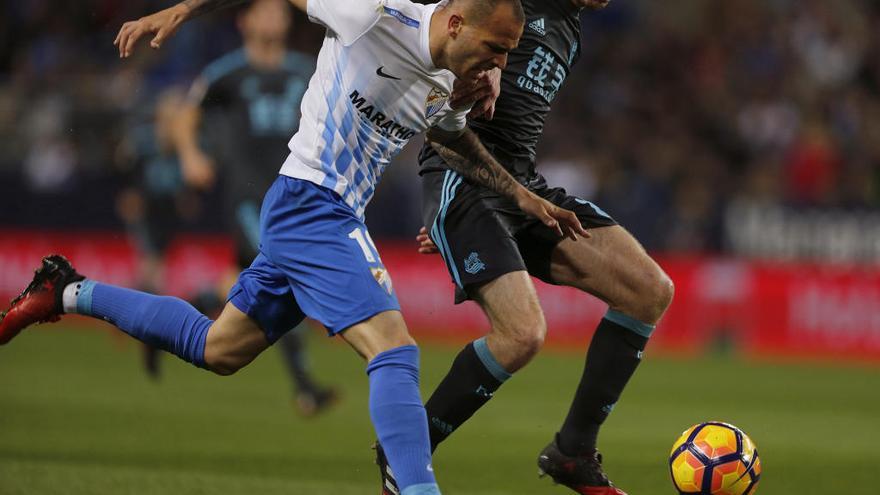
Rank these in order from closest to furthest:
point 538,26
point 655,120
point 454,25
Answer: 1. point 454,25
2. point 538,26
3. point 655,120

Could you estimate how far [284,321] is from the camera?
521cm

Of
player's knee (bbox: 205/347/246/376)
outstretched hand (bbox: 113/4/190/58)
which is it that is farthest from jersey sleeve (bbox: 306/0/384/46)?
player's knee (bbox: 205/347/246/376)

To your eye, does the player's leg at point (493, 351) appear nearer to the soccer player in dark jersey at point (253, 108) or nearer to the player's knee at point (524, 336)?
the player's knee at point (524, 336)

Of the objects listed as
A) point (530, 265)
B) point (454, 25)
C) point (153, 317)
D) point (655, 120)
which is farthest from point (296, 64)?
point (655, 120)

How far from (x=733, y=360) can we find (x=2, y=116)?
997cm

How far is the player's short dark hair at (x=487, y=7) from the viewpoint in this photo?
15.0ft

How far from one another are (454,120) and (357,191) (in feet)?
2.07

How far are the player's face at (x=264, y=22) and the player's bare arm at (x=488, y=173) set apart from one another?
3.88m

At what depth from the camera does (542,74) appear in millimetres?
5973

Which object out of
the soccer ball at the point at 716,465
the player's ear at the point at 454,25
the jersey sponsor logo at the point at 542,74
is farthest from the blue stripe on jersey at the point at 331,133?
the soccer ball at the point at 716,465

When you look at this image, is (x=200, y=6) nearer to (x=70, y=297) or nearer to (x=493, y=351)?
(x=70, y=297)

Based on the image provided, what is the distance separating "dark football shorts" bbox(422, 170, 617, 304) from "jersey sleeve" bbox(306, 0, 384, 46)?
1.20 metres

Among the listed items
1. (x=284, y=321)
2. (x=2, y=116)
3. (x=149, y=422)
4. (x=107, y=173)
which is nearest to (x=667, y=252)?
(x=107, y=173)

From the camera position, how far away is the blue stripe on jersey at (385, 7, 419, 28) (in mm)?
4695
